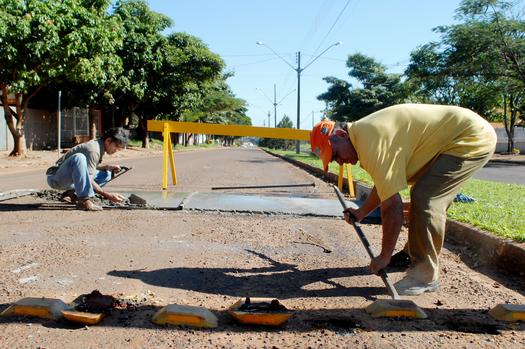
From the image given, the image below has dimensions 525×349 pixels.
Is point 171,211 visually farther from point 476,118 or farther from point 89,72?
point 89,72

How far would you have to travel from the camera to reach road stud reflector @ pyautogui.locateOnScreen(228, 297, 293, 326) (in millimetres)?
2639

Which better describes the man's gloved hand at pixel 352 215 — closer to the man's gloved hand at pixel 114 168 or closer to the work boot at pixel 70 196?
the man's gloved hand at pixel 114 168

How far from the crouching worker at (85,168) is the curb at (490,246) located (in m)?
3.79

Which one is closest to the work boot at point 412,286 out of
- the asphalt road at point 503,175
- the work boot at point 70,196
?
the work boot at point 70,196

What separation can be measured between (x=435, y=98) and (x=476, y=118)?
121 feet

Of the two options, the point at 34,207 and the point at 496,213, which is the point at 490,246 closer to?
the point at 496,213

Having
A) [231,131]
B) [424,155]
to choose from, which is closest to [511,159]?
[231,131]

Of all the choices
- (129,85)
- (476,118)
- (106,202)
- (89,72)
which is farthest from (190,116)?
(476,118)

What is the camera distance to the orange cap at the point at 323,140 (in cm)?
323

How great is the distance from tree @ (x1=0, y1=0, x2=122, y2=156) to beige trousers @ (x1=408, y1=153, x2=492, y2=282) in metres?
13.6

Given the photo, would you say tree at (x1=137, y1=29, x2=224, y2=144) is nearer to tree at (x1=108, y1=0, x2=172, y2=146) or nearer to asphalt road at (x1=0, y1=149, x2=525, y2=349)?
tree at (x1=108, y1=0, x2=172, y2=146)

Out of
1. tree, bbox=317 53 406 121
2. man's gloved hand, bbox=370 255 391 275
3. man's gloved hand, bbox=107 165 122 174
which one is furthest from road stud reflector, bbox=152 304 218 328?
tree, bbox=317 53 406 121

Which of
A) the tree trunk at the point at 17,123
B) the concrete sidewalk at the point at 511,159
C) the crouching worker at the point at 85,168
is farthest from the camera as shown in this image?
the concrete sidewalk at the point at 511,159

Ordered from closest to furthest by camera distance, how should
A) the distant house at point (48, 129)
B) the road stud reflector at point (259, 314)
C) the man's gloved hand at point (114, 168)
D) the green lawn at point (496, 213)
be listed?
the road stud reflector at point (259, 314) → the green lawn at point (496, 213) → the man's gloved hand at point (114, 168) → the distant house at point (48, 129)
